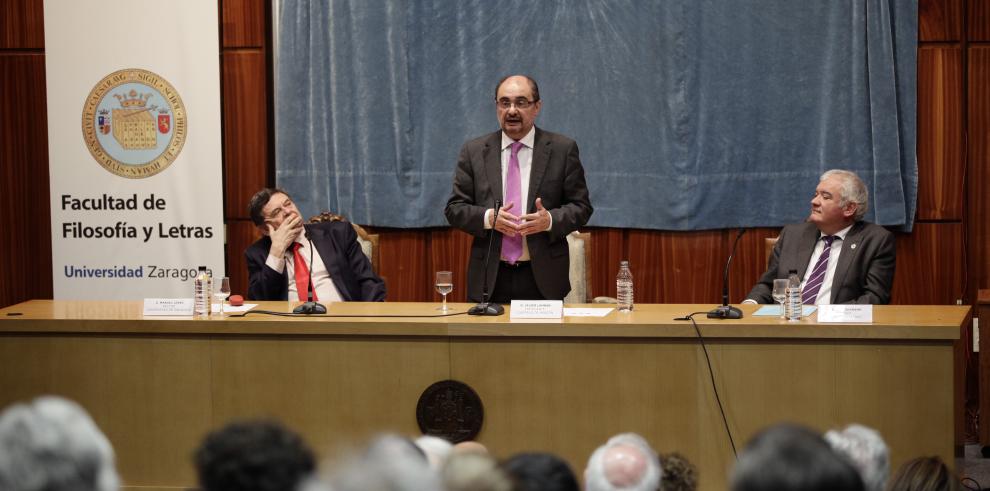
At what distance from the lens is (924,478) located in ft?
5.81

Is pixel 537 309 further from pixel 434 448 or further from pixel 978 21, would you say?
pixel 978 21

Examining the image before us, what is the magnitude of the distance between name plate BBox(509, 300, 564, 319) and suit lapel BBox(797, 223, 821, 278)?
Answer: 50.2 inches

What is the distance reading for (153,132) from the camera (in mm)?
5340

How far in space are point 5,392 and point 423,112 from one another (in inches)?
96.5

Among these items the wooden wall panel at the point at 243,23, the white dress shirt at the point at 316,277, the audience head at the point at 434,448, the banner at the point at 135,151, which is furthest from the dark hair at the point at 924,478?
the wooden wall panel at the point at 243,23

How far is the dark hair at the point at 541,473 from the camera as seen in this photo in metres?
1.43

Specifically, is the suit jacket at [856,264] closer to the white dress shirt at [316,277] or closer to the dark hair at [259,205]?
the white dress shirt at [316,277]

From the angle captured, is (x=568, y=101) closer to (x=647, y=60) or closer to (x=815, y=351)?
(x=647, y=60)

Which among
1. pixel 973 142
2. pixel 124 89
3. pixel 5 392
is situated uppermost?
pixel 124 89

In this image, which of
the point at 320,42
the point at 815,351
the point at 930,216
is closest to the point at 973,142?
the point at 930,216

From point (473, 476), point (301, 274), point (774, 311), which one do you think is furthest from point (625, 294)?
point (473, 476)

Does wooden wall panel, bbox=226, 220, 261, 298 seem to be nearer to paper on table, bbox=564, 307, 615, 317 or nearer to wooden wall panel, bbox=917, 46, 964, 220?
paper on table, bbox=564, 307, 615, 317

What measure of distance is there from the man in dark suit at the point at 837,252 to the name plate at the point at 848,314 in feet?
2.54

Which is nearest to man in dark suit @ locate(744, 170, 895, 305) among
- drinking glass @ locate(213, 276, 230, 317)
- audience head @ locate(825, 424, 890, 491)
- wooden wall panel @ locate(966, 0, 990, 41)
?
wooden wall panel @ locate(966, 0, 990, 41)
